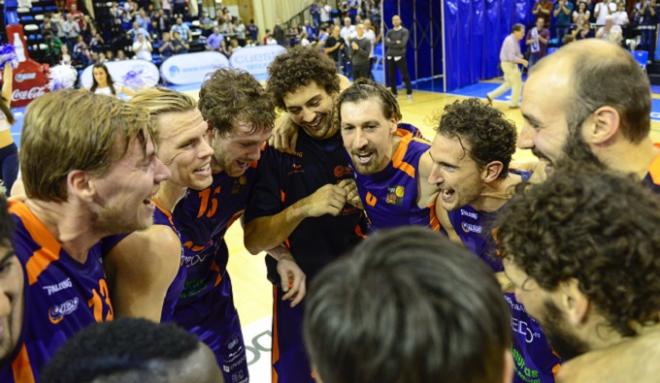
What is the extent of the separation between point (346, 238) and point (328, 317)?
261 cm

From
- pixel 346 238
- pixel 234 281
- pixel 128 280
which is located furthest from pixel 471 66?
pixel 128 280

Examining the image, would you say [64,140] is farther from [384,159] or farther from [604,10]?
[604,10]

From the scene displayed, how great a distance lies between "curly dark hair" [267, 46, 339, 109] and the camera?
10.7ft

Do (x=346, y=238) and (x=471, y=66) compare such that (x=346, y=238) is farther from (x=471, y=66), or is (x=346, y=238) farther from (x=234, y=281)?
(x=471, y=66)

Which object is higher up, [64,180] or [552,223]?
[64,180]

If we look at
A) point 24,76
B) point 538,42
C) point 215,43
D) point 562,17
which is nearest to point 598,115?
point 538,42

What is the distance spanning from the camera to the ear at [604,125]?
196 centimetres

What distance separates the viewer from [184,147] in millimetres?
2492

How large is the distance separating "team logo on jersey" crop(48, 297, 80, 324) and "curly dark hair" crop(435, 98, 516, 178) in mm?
1814

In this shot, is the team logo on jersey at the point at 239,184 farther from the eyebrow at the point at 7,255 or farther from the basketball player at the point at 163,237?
the eyebrow at the point at 7,255

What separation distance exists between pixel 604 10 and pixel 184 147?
58.2 feet

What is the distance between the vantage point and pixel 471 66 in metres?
17.1

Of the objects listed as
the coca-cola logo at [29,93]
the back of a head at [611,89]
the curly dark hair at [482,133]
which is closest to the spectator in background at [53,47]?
the coca-cola logo at [29,93]

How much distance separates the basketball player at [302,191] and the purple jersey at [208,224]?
17 cm
